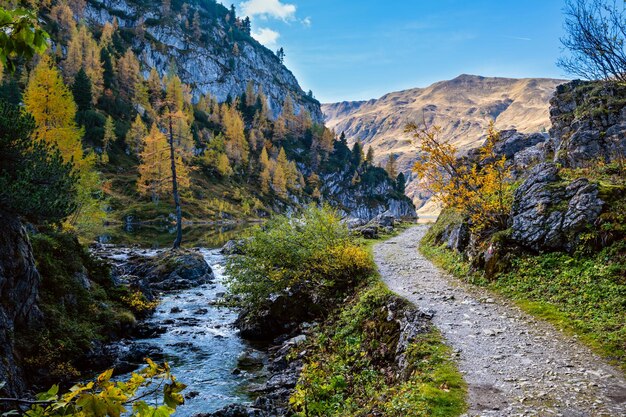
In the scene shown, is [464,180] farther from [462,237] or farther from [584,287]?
[584,287]

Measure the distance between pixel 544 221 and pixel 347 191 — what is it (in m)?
181

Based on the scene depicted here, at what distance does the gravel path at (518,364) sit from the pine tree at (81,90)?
117825 millimetres

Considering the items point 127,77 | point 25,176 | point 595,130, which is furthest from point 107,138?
point 595,130

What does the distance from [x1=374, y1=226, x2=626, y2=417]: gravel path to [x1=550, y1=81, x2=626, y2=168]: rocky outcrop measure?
15.0 metres

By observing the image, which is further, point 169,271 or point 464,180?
point 169,271

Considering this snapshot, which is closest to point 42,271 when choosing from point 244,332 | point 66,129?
point 244,332

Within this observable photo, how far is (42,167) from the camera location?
18.3 m

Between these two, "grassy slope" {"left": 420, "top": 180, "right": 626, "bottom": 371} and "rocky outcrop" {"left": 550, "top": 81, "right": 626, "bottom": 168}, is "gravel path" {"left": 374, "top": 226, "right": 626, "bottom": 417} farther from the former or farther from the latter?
"rocky outcrop" {"left": 550, "top": 81, "right": 626, "bottom": 168}

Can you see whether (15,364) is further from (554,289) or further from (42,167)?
(554,289)

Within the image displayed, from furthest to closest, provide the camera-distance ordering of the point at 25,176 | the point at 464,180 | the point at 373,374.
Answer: the point at 464,180
the point at 25,176
the point at 373,374

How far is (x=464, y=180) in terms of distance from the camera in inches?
789

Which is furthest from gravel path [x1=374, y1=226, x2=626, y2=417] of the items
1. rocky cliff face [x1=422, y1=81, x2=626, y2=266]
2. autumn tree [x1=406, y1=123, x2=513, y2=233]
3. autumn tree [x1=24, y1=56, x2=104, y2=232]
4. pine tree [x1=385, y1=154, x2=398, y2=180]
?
pine tree [x1=385, y1=154, x2=398, y2=180]

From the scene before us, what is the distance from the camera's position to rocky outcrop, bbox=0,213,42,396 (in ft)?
41.3

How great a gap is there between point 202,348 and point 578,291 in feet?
53.7
